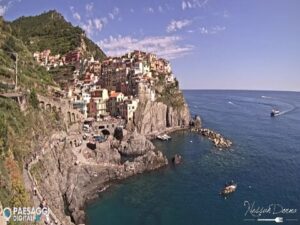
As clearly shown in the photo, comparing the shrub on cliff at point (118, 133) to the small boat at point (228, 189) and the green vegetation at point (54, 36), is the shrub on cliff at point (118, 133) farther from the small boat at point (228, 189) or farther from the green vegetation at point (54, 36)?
the green vegetation at point (54, 36)

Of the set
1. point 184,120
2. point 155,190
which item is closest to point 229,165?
point 155,190

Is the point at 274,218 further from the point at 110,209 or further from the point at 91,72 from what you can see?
the point at 91,72

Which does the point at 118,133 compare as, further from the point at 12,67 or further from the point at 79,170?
the point at 12,67

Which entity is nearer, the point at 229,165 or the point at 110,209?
the point at 110,209

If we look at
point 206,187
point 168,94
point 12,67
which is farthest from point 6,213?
point 168,94

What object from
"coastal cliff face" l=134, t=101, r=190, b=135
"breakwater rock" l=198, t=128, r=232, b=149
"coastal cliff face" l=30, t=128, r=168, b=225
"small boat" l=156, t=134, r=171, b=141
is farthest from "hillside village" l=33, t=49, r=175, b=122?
"breakwater rock" l=198, t=128, r=232, b=149

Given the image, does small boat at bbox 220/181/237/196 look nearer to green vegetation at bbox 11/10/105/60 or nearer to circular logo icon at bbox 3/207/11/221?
circular logo icon at bbox 3/207/11/221
